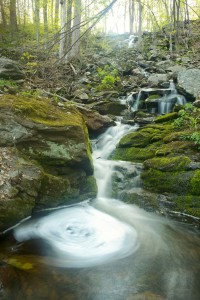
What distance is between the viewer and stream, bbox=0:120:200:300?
3.18 meters

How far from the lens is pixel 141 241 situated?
4.59 m

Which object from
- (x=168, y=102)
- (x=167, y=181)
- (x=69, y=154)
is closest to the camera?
(x=69, y=154)

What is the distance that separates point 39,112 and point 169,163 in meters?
2.94

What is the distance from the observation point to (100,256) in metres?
4.05

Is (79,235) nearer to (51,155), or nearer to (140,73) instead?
(51,155)

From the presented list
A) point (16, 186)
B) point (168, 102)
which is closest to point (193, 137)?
point (16, 186)

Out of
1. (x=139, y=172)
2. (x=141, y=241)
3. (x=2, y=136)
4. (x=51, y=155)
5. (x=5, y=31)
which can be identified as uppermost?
(x=5, y=31)

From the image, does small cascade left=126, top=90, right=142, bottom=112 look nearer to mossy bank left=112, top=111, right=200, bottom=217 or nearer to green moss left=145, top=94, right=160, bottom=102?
green moss left=145, top=94, right=160, bottom=102

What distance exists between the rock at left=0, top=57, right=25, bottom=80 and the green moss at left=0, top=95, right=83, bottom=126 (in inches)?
196

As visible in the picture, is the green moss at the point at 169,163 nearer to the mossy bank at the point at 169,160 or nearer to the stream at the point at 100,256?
the mossy bank at the point at 169,160

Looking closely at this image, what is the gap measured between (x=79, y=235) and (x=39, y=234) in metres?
0.64

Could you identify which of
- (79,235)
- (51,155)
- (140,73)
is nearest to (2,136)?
(51,155)

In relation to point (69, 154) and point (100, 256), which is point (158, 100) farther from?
point (100, 256)

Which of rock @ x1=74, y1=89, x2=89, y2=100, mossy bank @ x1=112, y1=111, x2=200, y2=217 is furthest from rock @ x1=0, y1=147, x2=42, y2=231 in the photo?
rock @ x1=74, y1=89, x2=89, y2=100
